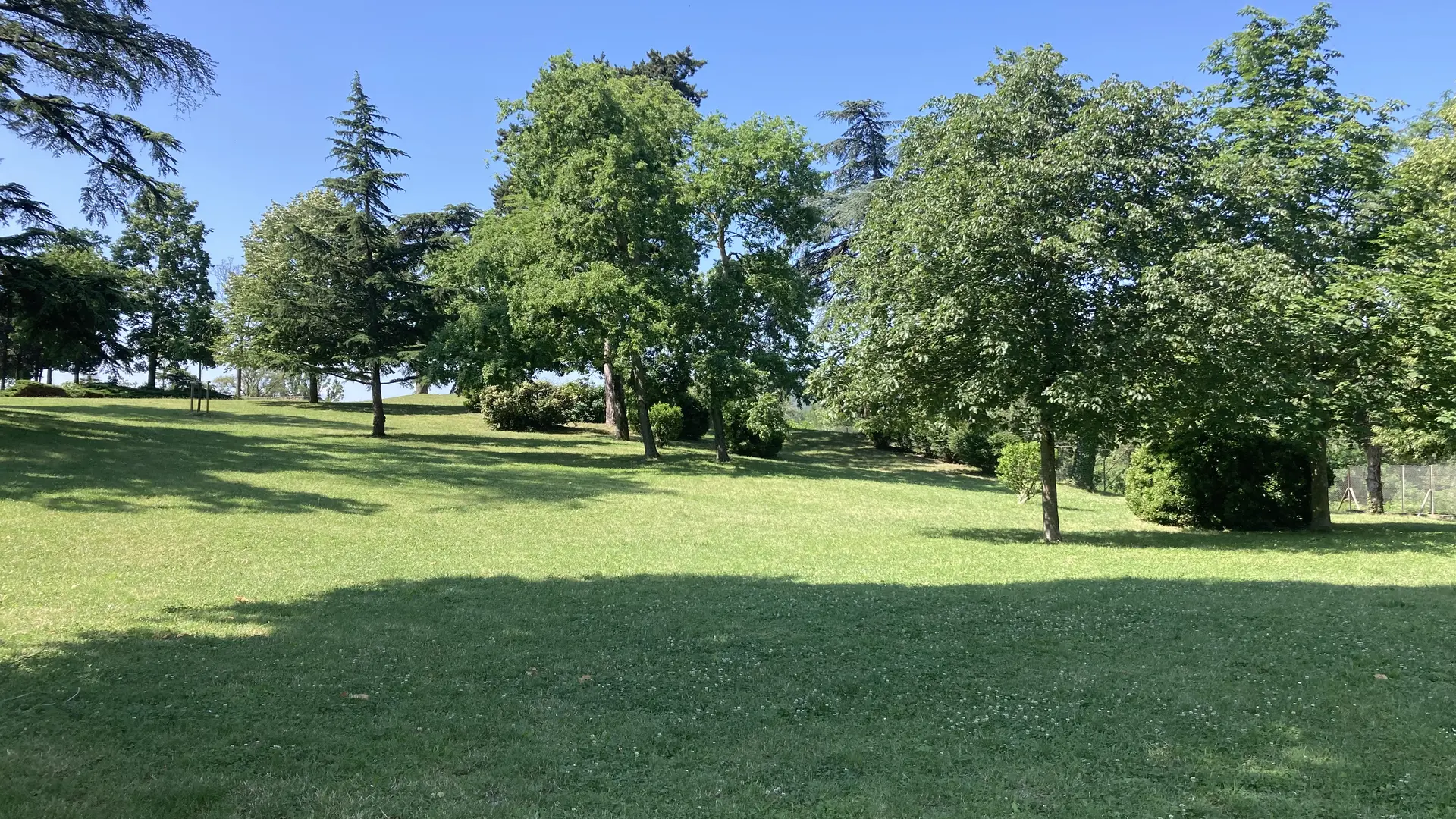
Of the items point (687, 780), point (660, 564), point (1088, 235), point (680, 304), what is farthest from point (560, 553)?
point (680, 304)

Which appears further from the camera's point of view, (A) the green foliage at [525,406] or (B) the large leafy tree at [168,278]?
(B) the large leafy tree at [168,278]

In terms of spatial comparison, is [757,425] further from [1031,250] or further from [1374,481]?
[1374,481]

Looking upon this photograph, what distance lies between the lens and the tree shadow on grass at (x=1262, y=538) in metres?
13.8

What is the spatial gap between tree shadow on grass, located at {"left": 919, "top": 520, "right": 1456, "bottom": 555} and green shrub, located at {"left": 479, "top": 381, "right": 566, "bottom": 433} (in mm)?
21501

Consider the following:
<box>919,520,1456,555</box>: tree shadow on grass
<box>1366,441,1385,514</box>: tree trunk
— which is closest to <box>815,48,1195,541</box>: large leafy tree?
<box>919,520,1456,555</box>: tree shadow on grass

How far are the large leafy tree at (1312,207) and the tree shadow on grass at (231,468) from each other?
1437cm

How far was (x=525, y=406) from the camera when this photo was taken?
33.8 m

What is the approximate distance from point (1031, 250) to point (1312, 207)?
351 inches

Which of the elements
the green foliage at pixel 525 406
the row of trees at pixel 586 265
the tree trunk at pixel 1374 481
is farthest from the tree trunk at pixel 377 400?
the tree trunk at pixel 1374 481

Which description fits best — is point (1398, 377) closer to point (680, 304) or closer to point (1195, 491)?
point (1195, 491)

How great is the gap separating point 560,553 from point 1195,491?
525 inches

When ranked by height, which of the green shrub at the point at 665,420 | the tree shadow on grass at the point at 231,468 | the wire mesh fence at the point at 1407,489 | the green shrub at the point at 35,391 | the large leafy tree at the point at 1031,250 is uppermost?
the large leafy tree at the point at 1031,250

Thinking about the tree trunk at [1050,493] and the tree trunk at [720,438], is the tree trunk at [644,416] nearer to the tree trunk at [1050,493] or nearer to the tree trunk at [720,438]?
the tree trunk at [720,438]

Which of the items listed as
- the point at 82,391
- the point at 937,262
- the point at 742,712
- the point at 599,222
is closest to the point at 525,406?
the point at 599,222
